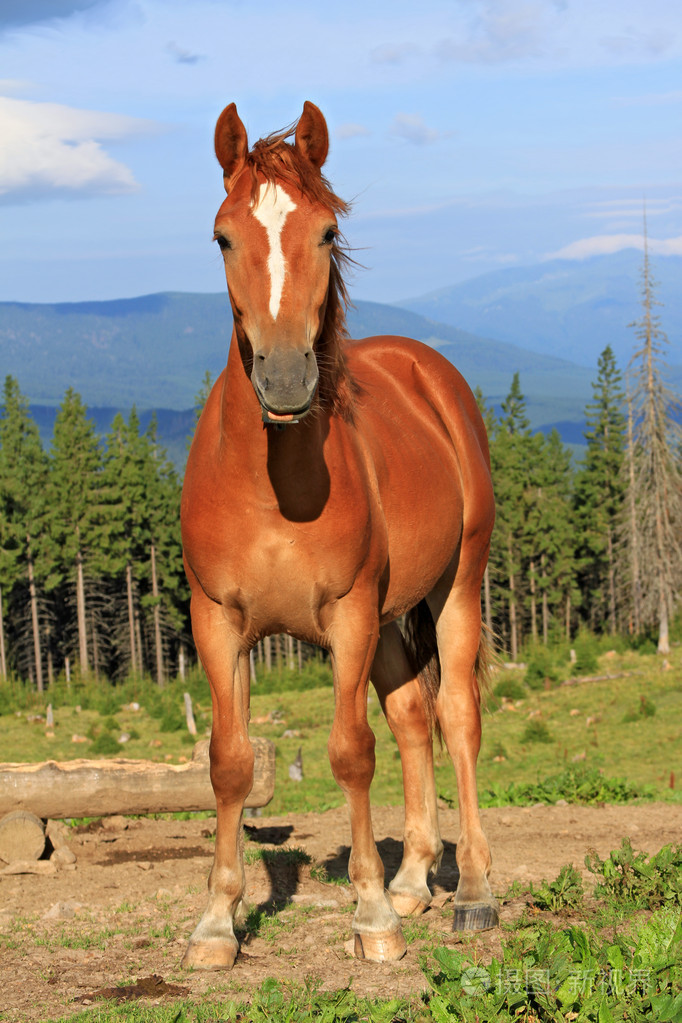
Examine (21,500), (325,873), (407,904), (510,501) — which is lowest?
(325,873)

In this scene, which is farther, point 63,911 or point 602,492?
point 602,492


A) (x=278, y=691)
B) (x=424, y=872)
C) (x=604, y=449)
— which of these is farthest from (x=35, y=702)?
(x=604, y=449)

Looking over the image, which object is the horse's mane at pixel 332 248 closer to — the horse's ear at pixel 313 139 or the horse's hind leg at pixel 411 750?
the horse's ear at pixel 313 139

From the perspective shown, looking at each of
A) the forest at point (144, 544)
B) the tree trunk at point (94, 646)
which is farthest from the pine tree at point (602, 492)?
the tree trunk at point (94, 646)

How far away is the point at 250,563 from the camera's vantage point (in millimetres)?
4566

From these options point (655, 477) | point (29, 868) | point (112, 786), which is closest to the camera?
point (29, 868)

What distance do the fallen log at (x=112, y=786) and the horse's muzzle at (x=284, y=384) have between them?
16.9 feet

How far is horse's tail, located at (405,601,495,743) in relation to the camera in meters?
6.62

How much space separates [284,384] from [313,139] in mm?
1417

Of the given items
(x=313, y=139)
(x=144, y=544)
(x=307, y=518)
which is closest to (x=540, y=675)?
(x=307, y=518)

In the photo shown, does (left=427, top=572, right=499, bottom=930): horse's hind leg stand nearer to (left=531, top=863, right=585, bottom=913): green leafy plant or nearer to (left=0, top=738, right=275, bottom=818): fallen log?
(left=531, top=863, right=585, bottom=913): green leafy plant

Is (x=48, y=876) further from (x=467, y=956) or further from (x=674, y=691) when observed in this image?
(x=674, y=691)

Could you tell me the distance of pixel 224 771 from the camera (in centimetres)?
490

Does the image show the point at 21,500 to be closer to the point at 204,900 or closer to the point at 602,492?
the point at 602,492
